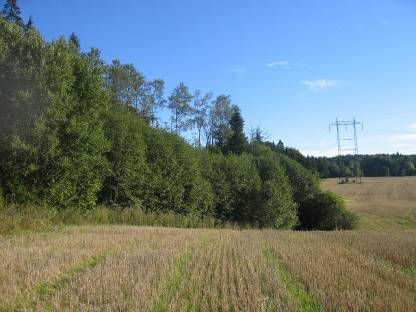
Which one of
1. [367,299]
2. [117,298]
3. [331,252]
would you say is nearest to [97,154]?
[331,252]

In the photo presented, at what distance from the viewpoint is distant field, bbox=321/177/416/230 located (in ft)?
166

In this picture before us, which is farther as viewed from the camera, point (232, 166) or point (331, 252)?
point (232, 166)

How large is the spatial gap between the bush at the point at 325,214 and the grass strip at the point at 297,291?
42.2 m

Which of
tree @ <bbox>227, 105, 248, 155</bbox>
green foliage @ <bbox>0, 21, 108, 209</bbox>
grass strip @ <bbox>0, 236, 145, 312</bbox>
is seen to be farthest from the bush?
grass strip @ <bbox>0, 236, 145, 312</bbox>

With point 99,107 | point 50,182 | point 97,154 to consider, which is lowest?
point 50,182

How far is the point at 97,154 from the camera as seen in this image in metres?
23.2

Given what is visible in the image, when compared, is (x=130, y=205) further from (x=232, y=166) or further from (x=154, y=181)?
(x=232, y=166)

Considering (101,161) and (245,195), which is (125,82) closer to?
(245,195)

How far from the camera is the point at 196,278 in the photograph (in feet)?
25.8

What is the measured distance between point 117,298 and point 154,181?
79.4 ft

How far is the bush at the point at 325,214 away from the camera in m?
49.5

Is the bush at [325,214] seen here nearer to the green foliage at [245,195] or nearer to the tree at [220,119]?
the green foliage at [245,195]

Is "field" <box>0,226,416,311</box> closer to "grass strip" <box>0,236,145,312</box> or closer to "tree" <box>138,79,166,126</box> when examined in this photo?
"grass strip" <box>0,236,145,312</box>

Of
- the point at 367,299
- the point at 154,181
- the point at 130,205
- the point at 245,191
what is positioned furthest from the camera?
the point at 245,191
